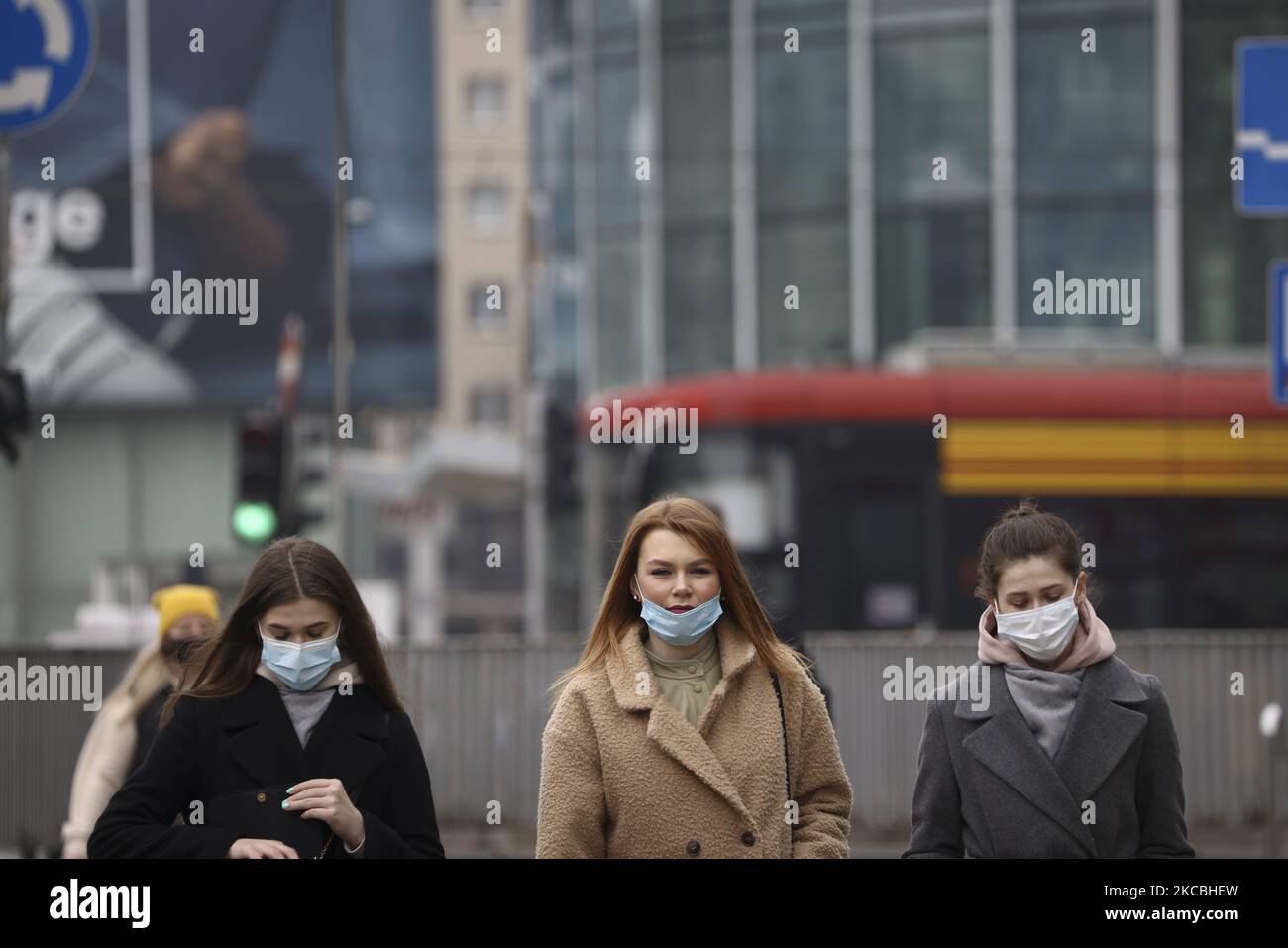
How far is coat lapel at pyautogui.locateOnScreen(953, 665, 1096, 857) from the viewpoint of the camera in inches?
131

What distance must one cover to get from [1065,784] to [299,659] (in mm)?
1428

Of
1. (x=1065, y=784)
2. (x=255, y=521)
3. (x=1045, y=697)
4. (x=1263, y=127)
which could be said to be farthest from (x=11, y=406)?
(x=1065, y=784)

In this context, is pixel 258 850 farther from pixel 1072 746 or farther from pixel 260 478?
pixel 260 478

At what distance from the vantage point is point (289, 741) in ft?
11.1

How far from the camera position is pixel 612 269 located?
904 inches

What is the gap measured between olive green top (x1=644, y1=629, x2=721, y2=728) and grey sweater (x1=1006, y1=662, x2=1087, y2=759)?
56 cm

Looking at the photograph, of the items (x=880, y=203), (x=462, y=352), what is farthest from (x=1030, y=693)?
(x=462, y=352)

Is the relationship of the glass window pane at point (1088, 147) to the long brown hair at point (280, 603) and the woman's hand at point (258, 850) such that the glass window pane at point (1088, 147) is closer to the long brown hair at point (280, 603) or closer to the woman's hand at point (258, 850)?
the long brown hair at point (280, 603)

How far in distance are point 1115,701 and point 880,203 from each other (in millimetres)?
18607

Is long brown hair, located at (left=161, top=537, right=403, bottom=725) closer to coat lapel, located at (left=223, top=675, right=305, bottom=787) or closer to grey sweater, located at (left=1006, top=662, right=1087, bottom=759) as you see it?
coat lapel, located at (left=223, top=675, right=305, bottom=787)

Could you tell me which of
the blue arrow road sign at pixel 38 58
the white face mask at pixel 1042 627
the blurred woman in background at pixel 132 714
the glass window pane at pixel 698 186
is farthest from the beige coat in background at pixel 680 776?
the glass window pane at pixel 698 186

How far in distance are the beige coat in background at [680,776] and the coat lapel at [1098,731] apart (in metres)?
0.41

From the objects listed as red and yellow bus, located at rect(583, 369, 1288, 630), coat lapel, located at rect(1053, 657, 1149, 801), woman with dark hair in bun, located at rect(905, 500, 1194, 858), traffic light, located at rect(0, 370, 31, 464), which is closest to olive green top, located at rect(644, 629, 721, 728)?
woman with dark hair in bun, located at rect(905, 500, 1194, 858)

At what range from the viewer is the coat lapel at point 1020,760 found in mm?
3326
